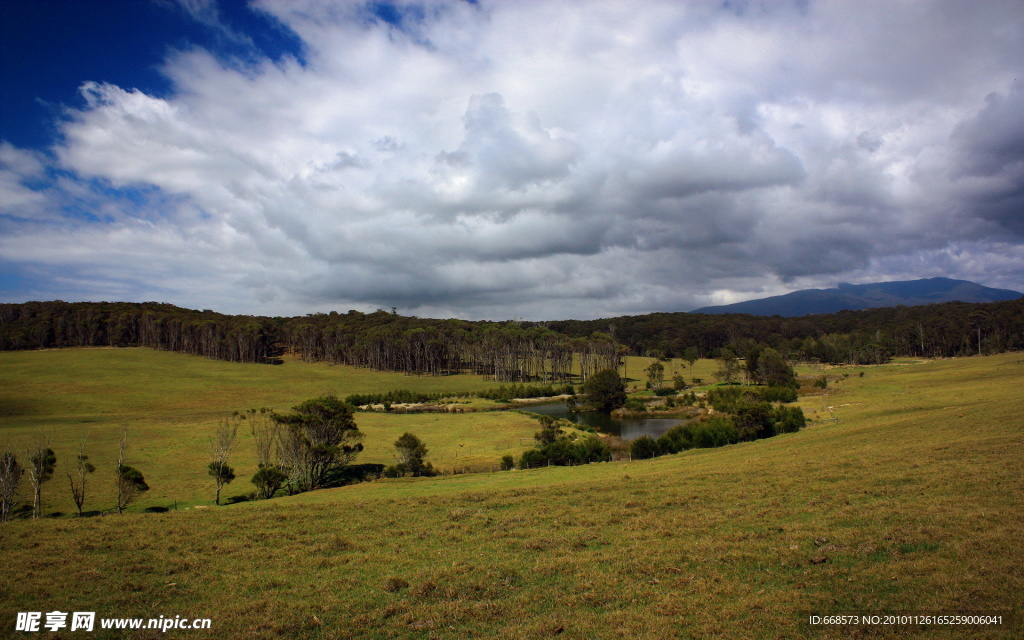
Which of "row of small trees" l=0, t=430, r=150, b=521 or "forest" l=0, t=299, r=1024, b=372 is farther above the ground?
"forest" l=0, t=299, r=1024, b=372

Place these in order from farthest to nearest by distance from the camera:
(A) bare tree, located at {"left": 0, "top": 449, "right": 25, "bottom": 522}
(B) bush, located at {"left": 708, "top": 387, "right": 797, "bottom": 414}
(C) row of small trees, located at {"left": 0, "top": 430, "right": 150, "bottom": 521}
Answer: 1. (B) bush, located at {"left": 708, "top": 387, "right": 797, "bottom": 414}
2. (C) row of small trees, located at {"left": 0, "top": 430, "right": 150, "bottom": 521}
3. (A) bare tree, located at {"left": 0, "top": 449, "right": 25, "bottom": 522}

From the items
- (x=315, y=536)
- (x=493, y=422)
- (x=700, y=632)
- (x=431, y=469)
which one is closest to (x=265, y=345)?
(x=493, y=422)

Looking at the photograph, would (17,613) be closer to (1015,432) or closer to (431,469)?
(431,469)

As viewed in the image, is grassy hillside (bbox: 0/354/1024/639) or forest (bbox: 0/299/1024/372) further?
forest (bbox: 0/299/1024/372)

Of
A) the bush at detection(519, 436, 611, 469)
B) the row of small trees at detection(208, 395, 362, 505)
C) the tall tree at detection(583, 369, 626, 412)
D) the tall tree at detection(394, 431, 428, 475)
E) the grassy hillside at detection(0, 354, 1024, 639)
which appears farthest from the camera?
the tall tree at detection(583, 369, 626, 412)

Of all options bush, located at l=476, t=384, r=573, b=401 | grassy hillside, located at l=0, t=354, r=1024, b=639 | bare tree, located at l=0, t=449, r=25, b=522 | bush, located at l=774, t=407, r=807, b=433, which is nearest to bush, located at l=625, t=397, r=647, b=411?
bush, located at l=476, t=384, r=573, b=401

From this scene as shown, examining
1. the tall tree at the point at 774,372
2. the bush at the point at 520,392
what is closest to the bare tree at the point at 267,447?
the bush at the point at 520,392

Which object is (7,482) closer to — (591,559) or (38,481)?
(38,481)

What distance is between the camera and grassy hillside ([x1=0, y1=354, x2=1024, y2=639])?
29.8 feet

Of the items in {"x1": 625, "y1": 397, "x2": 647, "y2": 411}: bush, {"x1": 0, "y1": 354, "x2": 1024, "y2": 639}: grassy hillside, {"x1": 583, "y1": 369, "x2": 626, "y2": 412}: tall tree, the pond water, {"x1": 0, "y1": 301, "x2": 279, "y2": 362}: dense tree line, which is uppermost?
{"x1": 0, "y1": 301, "x2": 279, "y2": 362}: dense tree line

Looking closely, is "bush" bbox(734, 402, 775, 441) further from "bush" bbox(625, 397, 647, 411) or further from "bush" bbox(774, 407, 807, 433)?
"bush" bbox(625, 397, 647, 411)

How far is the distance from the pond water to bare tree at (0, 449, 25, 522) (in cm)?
5433

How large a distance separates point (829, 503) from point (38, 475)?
3966 centimetres

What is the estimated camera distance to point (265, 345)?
177 metres
